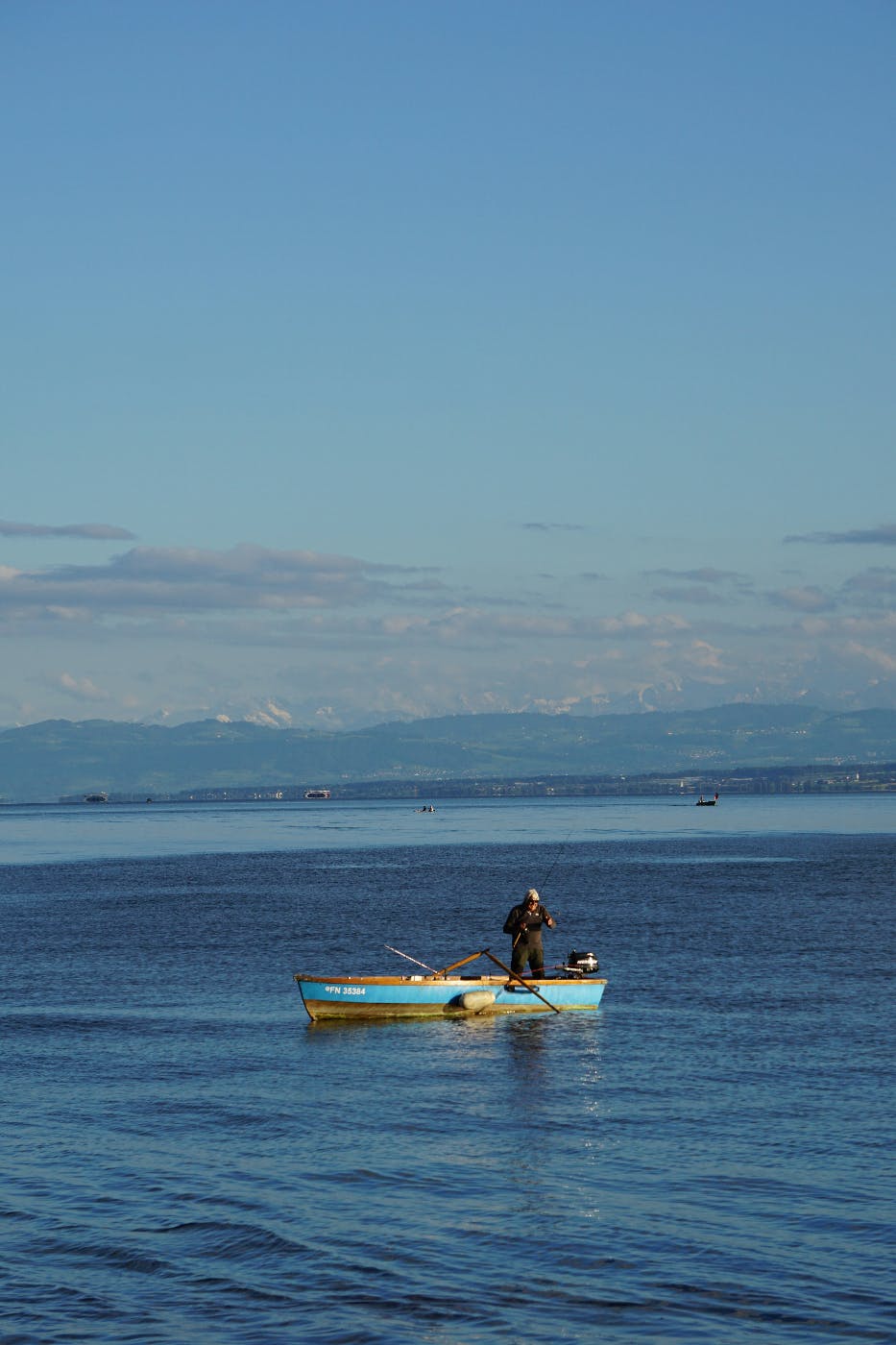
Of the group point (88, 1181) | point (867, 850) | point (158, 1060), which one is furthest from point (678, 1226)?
point (867, 850)

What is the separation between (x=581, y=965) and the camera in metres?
44.4

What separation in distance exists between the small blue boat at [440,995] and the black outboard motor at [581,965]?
73 cm

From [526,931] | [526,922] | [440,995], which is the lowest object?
[440,995]

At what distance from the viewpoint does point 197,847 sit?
177 meters

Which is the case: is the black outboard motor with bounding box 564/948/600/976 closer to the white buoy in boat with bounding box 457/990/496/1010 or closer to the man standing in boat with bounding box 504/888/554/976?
the man standing in boat with bounding box 504/888/554/976

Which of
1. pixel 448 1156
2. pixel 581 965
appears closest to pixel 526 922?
pixel 581 965

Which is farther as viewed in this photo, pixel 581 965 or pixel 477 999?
pixel 581 965

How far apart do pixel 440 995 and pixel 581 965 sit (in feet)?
15.1

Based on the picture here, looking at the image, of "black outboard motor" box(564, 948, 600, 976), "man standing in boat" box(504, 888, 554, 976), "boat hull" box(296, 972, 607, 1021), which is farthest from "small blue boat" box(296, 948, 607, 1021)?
"black outboard motor" box(564, 948, 600, 976)

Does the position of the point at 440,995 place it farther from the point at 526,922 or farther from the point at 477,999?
the point at 526,922

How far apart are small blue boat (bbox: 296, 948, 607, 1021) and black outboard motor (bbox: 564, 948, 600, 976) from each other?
2.40 ft

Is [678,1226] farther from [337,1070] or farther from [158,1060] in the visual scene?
[158,1060]

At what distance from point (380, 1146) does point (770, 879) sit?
77.2 m

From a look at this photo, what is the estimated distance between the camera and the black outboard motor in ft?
146
